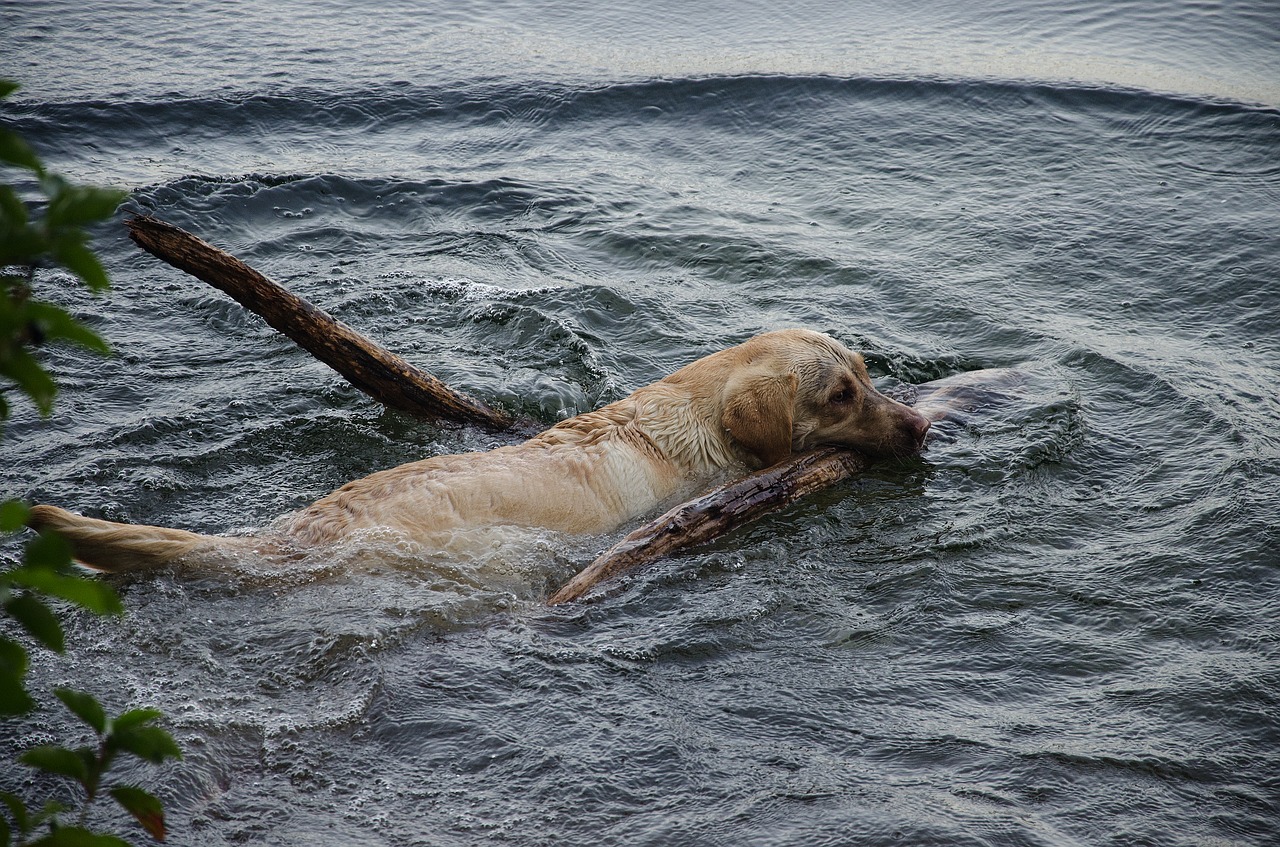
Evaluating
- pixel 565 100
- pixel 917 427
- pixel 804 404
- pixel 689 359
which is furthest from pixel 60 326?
pixel 565 100

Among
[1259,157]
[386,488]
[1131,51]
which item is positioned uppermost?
[1131,51]

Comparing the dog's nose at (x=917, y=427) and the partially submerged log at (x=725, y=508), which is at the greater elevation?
the dog's nose at (x=917, y=427)

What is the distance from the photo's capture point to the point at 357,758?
466 centimetres

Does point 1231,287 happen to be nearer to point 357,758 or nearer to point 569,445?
point 569,445

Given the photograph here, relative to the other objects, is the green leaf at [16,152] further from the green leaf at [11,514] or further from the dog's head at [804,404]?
the dog's head at [804,404]

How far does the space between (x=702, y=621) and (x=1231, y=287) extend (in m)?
6.74

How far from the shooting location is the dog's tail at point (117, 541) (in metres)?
4.80

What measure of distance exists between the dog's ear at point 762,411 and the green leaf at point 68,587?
5.42m

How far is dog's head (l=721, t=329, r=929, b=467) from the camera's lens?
682 cm

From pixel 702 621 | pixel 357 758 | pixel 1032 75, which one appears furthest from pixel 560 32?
pixel 357 758

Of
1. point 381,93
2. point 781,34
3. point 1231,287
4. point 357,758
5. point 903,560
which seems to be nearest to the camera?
point 357,758

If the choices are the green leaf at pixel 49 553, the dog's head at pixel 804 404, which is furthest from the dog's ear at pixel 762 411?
the green leaf at pixel 49 553

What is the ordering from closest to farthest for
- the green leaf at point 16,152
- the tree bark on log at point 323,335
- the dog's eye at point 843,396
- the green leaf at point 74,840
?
the green leaf at point 16,152 → the green leaf at point 74,840 → the tree bark on log at point 323,335 → the dog's eye at point 843,396

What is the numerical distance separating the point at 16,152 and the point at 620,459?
5.12 m
